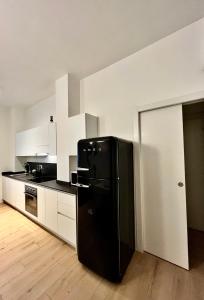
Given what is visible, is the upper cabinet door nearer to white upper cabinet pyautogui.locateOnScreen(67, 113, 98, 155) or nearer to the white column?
white upper cabinet pyautogui.locateOnScreen(67, 113, 98, 155)

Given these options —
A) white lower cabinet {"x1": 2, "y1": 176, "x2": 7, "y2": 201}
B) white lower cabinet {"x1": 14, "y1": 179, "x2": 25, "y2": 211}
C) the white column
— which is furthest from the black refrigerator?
white lower cabinet {"x1": 2, "y1": 176, "x2": 7, "y2": 201}

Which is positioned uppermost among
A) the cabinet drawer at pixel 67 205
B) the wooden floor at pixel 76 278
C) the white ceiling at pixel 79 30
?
the white ceiling at pixel 79 30

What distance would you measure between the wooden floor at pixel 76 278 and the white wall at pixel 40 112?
272 cm

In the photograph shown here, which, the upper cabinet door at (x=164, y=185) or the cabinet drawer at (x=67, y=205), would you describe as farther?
the cabinet drawer at (x=67, y=205)

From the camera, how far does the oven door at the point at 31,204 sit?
2723 mm

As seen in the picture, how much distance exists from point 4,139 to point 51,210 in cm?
306

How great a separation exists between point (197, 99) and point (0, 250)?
10.7 feet

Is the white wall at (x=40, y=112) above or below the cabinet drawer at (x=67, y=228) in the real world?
above

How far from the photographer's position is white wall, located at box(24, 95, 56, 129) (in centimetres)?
361

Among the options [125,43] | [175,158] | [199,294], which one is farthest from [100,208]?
[125,43]

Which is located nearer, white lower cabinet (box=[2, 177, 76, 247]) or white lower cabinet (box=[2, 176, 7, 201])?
white lower cabinet (box=[2, 177, 76, 247])

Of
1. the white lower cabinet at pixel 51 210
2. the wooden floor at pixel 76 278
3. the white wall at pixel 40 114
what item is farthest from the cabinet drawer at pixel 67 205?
the white wall at pixel 40 114

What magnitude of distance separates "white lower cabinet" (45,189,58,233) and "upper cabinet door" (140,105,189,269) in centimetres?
135

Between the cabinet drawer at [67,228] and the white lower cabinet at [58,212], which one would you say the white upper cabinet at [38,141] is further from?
the cabinet drawer at [67,228]
